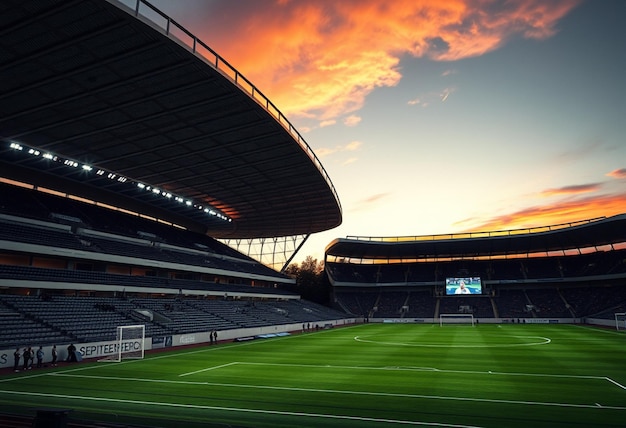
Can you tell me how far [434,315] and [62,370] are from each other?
64878mm

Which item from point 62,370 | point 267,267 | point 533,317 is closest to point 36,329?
point 62,370

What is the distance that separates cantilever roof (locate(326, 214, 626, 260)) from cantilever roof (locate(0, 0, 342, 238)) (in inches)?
1310

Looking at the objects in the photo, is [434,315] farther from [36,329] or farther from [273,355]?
[36,329]

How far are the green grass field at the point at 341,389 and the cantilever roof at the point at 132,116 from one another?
17.0 metres

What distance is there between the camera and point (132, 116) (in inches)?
1201

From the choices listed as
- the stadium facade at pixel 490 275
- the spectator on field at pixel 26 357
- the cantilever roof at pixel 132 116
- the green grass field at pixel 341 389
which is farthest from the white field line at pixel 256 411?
the stadium facade at pixel 490 275

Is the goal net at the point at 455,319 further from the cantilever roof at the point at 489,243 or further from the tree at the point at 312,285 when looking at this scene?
the tree at the point at 312,285

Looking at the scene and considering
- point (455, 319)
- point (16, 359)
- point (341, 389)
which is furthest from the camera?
point (455, 319)

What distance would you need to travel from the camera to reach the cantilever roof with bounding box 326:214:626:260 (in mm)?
68088

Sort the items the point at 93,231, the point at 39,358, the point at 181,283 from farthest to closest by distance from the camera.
Answer: the point at 181,283
the point at 93,231
the point at 39,358

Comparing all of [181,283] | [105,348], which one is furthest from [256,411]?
[181,283]

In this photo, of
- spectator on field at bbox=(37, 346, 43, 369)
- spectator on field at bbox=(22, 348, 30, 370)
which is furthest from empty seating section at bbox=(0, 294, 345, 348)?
spectator on field at bbox=(37, 346, 43, 369)

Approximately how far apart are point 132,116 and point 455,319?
204 feet

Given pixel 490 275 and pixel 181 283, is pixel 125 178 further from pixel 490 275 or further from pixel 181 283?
pixel 490 275
